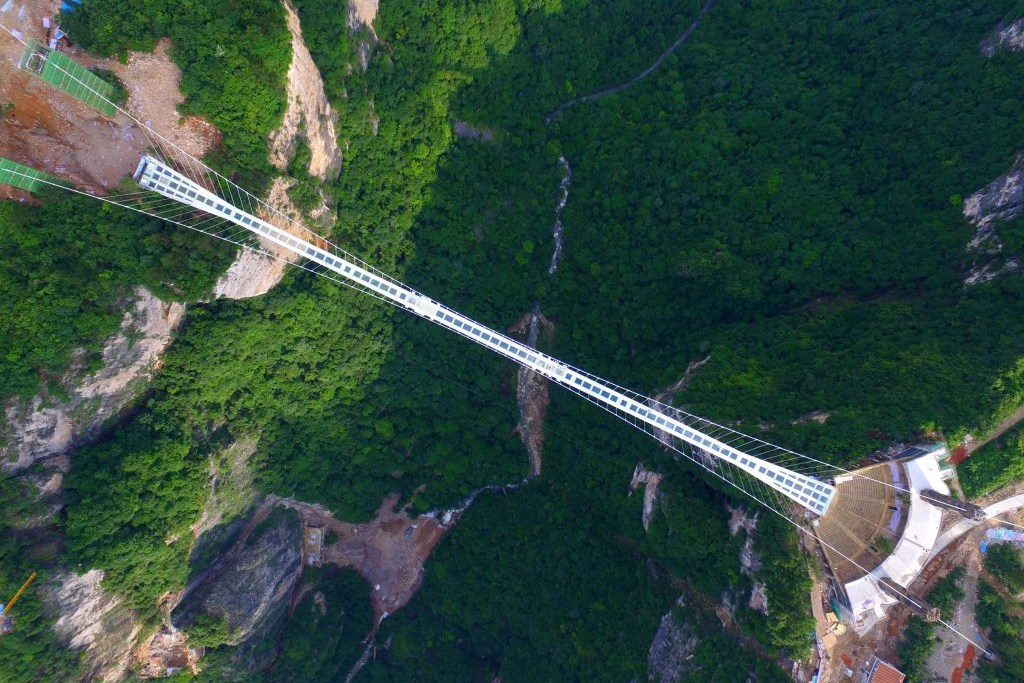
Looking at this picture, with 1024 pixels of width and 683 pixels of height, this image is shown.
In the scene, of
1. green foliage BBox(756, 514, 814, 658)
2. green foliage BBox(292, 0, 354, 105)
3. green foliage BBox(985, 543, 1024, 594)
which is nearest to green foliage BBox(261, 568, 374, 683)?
green foliage BBox(756, 514, 814, 658)

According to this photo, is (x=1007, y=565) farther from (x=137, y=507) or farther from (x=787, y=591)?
(x=137, y=507)

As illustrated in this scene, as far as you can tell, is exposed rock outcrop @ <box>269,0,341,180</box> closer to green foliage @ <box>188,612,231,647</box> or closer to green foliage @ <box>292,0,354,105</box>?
green foliage @ <box>292,0,354,105</box>

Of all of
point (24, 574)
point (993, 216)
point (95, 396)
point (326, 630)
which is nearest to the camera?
point (24, 574)

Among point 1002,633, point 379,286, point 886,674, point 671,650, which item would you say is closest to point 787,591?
point 886,674

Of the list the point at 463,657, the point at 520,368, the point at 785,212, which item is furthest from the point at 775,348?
the point at 463,657

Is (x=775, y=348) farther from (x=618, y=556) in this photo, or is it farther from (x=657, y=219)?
(x=618, y=556)

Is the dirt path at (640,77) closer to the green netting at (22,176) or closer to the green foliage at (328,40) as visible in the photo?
the green foliage at (328,40)
